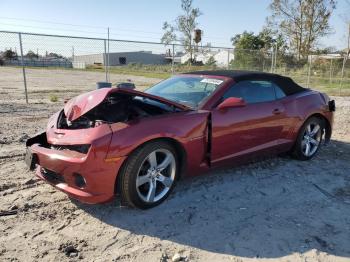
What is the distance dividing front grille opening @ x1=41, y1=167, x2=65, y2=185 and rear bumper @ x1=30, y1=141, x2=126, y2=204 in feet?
0.04

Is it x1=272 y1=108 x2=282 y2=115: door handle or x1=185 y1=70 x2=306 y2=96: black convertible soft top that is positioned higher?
x1=185 y1=70 x2=306 y2=96: black convertible soft top

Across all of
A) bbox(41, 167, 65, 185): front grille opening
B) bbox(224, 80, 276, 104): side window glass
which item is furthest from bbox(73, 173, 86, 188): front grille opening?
bbox(224, 80, 276, 104): side window glass

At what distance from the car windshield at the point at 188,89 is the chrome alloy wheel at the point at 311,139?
6.22ft

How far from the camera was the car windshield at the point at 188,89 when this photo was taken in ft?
14.7

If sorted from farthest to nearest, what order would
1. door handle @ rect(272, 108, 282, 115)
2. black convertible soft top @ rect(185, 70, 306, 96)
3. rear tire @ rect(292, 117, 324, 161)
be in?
rear tire @ rect(292, 117, 324, 161) < door handle @ rect(272, 108, 282, 115) < black convertible soft top @ rect(185, 70, 306, 96)

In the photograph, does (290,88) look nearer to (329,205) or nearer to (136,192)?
(329,205)

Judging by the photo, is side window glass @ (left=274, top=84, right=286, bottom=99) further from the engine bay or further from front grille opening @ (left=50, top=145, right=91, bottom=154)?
front grille opening @ (left=50, top=145, right=91, bottom=154)

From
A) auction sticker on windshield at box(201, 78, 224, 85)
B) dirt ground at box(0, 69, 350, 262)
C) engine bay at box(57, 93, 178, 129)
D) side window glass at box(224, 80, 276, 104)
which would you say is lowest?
dirt ground at box(0, 69, 350, 262)

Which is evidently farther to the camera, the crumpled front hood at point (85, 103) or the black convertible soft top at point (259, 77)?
the black convertible soft top at point (259, 77)

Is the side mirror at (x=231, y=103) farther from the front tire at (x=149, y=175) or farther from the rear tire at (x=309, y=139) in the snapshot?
the rear tire at (x=309, y=139)

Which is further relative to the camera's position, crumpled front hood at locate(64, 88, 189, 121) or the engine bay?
the engine bay

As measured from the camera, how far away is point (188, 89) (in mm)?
4785

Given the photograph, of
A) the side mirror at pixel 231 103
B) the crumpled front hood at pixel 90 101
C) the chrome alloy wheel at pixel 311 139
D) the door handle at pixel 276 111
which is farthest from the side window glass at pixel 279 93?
the crumpled front hood at pixel 90 101

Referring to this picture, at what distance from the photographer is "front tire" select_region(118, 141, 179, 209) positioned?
11.5 feet
